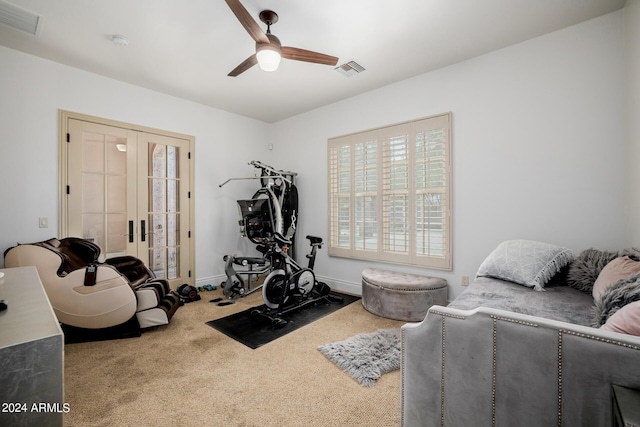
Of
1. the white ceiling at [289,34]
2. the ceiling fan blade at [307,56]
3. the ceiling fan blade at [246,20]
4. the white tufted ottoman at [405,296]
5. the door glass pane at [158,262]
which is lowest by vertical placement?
the white tufted ottoman at [405,296]

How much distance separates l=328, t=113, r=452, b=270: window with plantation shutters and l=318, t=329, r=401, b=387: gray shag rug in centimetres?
125

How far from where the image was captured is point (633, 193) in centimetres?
225

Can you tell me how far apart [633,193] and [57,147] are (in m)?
5.61

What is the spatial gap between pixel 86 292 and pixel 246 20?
2.69 metres

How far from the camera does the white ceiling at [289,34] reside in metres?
2.29

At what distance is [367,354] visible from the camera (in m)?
2.32

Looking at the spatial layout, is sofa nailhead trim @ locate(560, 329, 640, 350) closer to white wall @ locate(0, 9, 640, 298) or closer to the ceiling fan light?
white wall @ locate(0, 9, 640, 298)

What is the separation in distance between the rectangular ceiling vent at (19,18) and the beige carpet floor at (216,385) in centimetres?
288

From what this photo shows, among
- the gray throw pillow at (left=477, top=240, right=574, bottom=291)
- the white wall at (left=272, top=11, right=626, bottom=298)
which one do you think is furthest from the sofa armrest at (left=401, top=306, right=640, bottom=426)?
the white wall at (left=272, top=11, right=626, bottom=298)

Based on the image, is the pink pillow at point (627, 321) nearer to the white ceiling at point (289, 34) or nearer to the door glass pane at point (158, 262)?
the white ceiling at point (289, 34)

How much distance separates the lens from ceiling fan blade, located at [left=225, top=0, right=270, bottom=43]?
5.90 feet

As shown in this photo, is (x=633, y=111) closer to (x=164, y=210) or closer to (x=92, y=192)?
(x=164, y=210)

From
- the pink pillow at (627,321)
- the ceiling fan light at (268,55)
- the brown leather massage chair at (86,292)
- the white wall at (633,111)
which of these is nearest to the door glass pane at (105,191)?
the brown leather massage chair at (86,292)

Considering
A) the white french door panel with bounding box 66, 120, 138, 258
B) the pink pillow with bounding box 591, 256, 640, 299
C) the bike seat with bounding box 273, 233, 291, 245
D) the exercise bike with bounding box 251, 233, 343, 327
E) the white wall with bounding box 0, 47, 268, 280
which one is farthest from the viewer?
the bike seat with bounding box 273, 233, 291, 245
